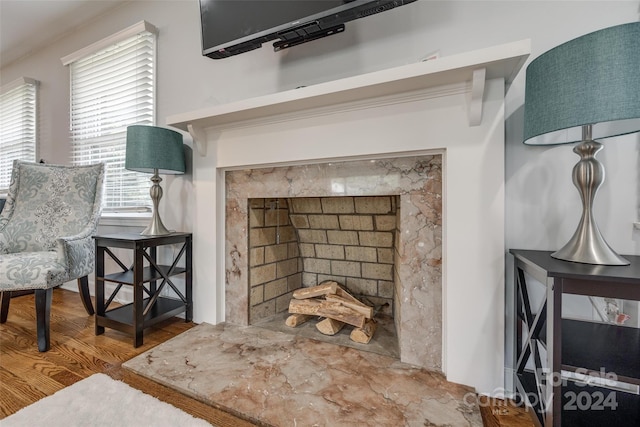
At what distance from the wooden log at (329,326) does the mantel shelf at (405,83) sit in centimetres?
123

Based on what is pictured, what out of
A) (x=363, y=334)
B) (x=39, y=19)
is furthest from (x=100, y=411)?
(x=39, y=19)

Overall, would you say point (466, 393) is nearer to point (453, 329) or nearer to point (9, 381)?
point (453, 329)

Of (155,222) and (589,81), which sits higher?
(589,81)

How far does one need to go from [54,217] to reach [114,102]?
1.08m

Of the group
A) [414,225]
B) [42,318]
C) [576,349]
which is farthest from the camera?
[42,318]

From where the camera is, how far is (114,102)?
241 centimetres

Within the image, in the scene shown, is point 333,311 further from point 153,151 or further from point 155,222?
point 153,151

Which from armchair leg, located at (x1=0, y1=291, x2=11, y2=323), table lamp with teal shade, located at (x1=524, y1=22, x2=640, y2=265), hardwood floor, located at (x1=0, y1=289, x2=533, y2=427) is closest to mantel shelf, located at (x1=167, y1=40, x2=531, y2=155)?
table lamp with teal shade, located at (x1=524, y1=22, x2=640, y2=265)

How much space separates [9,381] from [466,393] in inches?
78.6

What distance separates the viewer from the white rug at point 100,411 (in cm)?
99

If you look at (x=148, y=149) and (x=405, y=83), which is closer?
(x=405, y=83)

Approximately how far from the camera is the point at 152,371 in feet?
4.20

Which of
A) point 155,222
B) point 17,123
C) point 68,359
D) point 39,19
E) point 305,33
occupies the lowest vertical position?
point 68,359

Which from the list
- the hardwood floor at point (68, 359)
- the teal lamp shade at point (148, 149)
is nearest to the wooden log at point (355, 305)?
the hardwood floor at point (68, 359)
